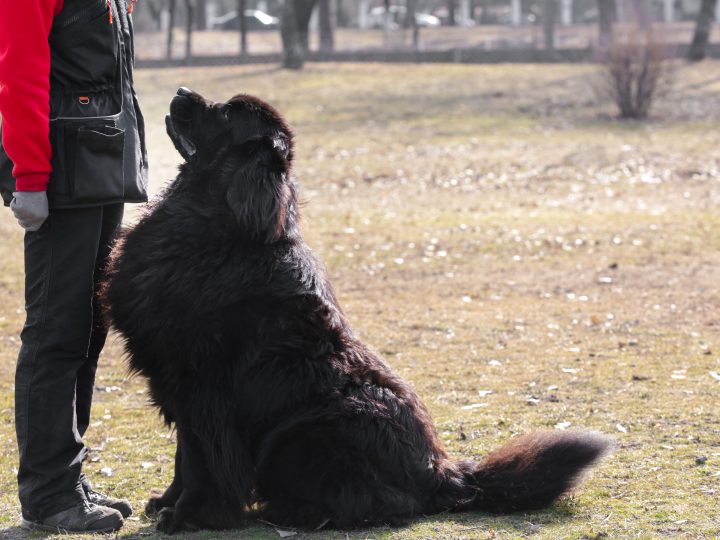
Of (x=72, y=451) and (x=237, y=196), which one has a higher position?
(x=237, y=196)

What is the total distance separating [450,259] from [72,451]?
22.3 feet

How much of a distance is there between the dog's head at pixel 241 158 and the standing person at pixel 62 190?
0.68 ft

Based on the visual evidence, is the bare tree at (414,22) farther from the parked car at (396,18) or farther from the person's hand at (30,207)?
the person's hand at (30,207)

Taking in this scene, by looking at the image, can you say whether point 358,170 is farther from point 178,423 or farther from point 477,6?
point 477,6

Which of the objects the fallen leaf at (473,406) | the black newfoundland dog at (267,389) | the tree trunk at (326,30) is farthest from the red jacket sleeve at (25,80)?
the tree trunk at (326,30)

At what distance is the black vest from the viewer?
3570 mm

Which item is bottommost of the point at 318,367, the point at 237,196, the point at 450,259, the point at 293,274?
the point at 450,259

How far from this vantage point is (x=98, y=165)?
3.66 meters

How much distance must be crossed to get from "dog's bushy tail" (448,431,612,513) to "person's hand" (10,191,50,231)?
1957 mm

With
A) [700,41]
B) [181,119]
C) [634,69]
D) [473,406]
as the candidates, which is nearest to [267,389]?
[181,119]

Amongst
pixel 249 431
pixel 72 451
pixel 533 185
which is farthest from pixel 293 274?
pixel 533 185

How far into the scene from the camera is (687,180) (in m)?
14.6

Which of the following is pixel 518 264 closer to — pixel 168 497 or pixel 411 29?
pixel 168 497

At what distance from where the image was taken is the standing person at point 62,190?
3412 millimetres
